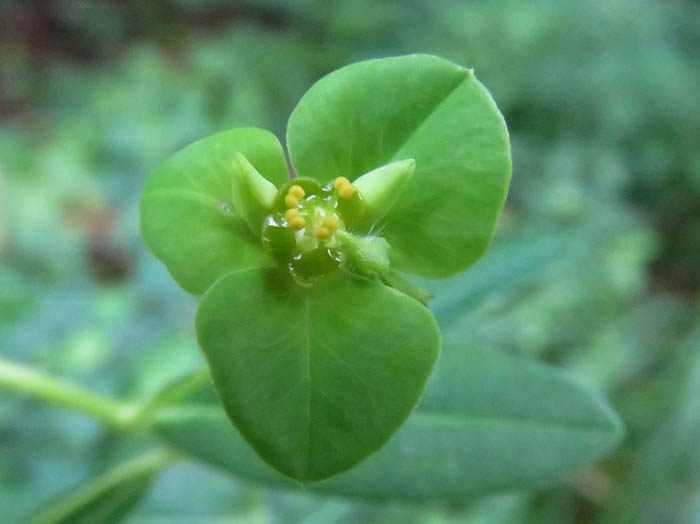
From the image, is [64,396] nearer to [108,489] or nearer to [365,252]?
[108,489]

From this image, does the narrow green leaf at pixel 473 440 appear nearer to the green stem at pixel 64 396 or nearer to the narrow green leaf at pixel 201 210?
the green stem at pixel 64 396

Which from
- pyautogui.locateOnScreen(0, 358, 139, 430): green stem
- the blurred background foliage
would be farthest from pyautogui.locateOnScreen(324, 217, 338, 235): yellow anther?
the blurred background foliage

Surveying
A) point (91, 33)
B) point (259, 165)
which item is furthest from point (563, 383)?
point (91, 33)

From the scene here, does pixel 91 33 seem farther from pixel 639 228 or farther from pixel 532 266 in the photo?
pixel 532 266

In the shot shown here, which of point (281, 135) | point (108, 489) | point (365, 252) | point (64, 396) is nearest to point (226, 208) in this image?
point (365, 252)

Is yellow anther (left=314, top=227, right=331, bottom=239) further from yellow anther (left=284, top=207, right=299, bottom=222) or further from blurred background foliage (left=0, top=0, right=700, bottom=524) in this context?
blurred background foliage (left=0, top=0, right=700, bottom=524)

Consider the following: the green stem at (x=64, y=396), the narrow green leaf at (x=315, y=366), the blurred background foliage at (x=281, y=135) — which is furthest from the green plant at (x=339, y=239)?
the blurred background foliage at (x=281, y=135)
